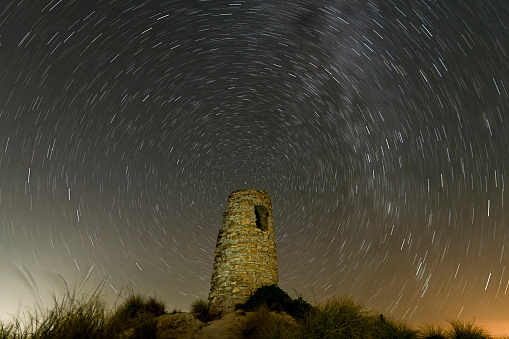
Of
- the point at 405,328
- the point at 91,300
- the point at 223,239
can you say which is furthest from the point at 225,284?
the point at 91,300

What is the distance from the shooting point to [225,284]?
13523 millimetres

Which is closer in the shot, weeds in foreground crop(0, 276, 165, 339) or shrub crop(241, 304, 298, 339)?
weeds in foreground crop(0, 276, 165, 339)

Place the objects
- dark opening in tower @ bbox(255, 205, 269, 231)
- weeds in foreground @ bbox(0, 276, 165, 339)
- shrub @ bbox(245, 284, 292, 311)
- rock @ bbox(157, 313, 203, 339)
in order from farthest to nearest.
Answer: dark opening in tower @ bbox(255, 205, 269, 231) → shrub @ bbox(245, 284, 292, 311) → rock @ bbox(157, 313, 203, 339) → weeds in foreground @ bbox(0, 276, 165, 339)

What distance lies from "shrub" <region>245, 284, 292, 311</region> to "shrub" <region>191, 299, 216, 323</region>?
4.20ft

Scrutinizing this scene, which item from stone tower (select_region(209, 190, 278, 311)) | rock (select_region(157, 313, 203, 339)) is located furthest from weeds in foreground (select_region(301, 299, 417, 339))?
stone tower (select_region(209, 190, 278, 311))

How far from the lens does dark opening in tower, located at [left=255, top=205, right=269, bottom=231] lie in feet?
51.9

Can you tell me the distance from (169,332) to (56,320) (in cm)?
382

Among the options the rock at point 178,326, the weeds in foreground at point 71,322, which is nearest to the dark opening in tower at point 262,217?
the rock at point 178,326

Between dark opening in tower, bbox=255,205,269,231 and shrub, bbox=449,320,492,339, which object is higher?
dark opening in tower, bbox=255,205,269,231

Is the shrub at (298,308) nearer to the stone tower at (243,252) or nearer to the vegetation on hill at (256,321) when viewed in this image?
the vegetation on hill at (256,321)

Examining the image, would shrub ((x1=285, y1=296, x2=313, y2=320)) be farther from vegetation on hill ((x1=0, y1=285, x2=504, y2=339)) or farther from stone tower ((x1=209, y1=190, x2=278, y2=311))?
stone tower ((x1=209, y1=190, x2=278, y2=311))

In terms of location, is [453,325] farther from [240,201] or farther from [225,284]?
[240,201]

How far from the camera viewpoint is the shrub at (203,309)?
39.0 ft

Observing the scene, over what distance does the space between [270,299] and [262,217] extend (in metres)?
4.15
